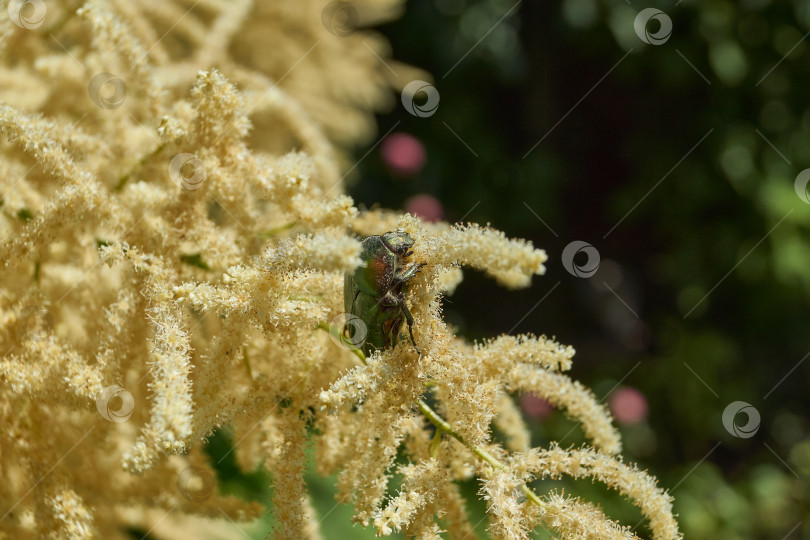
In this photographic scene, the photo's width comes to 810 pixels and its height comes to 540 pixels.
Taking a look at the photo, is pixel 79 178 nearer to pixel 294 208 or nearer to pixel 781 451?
pixel 294 208

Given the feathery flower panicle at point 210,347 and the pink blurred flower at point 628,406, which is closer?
the feathery flower panicle at point 210,347

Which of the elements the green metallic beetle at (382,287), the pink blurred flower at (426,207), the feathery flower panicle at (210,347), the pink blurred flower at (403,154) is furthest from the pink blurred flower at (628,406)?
the green metallic beetle at (382,287)

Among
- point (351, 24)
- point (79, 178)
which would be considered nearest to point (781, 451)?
point (351, 24)

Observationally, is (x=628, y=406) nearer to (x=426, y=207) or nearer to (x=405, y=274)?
(x=426, y=207)

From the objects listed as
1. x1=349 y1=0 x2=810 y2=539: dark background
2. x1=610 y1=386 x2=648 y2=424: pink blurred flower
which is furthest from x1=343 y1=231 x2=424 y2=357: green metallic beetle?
x1=610 y1=386 x2=648 y2=424: pink blurred flower

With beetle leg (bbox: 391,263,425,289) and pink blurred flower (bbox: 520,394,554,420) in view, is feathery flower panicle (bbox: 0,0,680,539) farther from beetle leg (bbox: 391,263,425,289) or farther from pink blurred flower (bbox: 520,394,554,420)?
pink blurred flower (bbox: 520,394,554,420)

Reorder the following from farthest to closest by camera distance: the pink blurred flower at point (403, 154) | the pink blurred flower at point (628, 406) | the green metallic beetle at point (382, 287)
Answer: the pink blurred flower at point (403, 154), the pink blurred flower at point (628, 406), the green metallic beetle at point (382, 287)

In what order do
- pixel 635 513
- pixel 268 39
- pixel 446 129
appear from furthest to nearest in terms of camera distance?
1. pixel 446 129
2. pixel 635 513
3. pixel 268 39

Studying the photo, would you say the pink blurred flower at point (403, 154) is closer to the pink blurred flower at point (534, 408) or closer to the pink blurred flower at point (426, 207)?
the pink blurred flower at point (426, 207)
